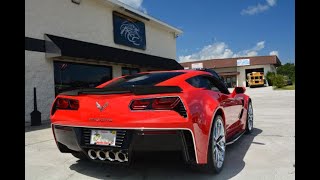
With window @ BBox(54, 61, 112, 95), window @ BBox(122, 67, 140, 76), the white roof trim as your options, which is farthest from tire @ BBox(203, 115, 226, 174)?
window @ BBox(122, 67, 140, 76)

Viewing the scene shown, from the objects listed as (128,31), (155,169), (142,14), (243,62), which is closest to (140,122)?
(155,169)

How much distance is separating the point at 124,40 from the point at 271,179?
13.2m

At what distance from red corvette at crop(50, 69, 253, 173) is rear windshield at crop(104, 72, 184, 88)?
287mm

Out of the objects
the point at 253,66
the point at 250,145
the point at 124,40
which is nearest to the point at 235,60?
the point at 253,66

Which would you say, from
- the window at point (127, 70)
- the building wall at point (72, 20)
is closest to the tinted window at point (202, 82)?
the building wall at point (72, 20)

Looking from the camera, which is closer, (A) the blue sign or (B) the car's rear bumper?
(B) the car's rear bumper

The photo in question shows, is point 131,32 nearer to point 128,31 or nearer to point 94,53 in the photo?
point 128,31

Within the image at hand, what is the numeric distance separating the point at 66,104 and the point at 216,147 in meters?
1.87

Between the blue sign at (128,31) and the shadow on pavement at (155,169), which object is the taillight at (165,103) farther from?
the blue sign at (128,31)

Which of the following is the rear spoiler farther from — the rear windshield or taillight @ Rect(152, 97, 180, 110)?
the rear windshield

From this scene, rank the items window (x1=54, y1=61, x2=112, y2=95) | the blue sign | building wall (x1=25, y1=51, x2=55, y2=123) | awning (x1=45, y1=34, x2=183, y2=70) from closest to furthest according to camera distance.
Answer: building wall (x1=25, y1=51, x2=55, y2=123) < awning (x1=45, y1=34, x2=183, y2=70) < window (x1=54, y1=61, x2=112, y2=95) < the blue sign

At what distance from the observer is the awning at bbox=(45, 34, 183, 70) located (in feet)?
34.4

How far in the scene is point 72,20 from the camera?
40.0 feet

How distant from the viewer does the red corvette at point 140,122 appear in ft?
10.1
